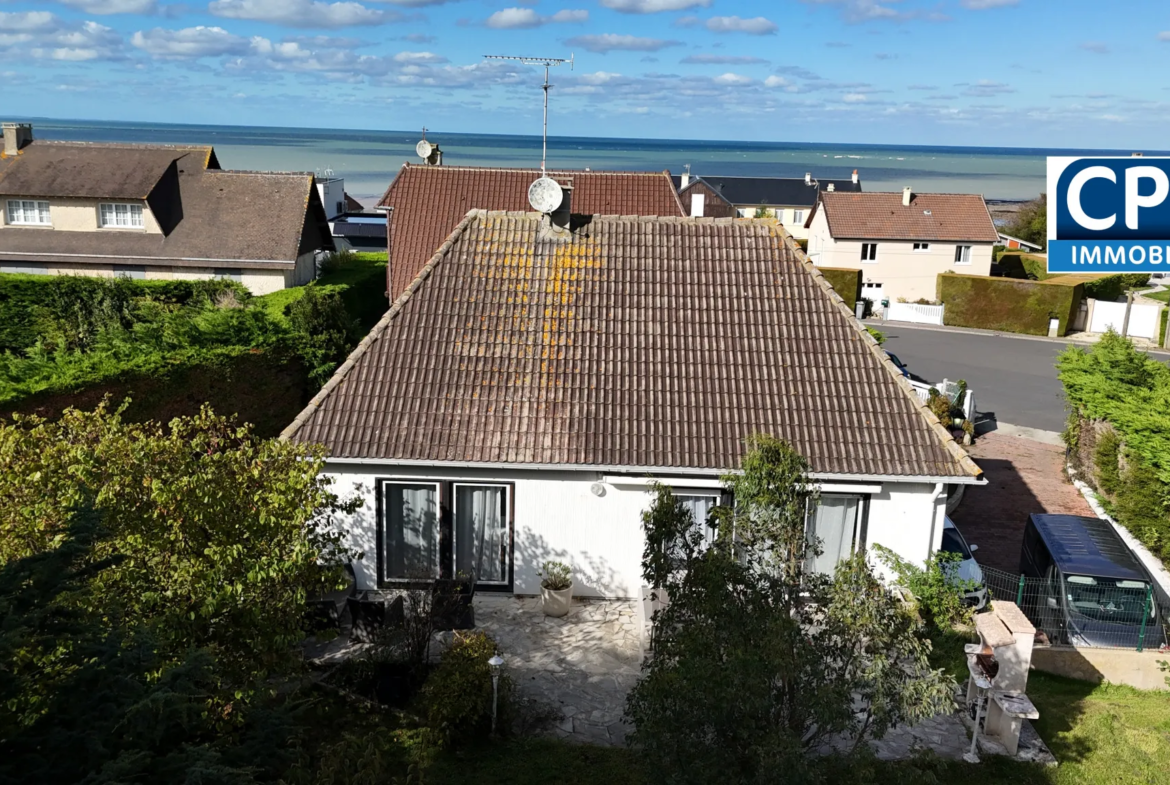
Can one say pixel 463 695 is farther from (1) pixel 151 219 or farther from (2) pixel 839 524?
(1) pixel 151 219

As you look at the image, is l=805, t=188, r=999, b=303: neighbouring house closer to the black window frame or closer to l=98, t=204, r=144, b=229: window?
l=98, t=204, r=144, b=229: window

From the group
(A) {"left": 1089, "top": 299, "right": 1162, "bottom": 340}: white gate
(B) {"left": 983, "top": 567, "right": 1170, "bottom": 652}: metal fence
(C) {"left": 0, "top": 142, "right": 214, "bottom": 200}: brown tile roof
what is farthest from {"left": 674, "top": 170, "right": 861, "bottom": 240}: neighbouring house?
(B) {"left": 983, "top": 567, "right": 1170, "bottom": 652}: metal fence

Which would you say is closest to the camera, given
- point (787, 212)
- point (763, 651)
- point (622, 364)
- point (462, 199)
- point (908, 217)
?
point (763, 651)

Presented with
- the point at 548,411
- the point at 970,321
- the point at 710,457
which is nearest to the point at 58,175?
the point at 548,411

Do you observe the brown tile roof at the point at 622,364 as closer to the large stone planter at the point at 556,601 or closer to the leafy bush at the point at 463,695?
the large stone planter at the point at 556,601

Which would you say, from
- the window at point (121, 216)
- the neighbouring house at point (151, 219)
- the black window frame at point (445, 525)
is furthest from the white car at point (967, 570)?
the window at point (121, 216)

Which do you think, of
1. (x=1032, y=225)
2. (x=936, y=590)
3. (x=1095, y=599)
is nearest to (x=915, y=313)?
(x=1032, y=225)

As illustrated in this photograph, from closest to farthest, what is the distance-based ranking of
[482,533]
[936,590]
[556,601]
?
[936,590] < [556,601] < [482,533]
